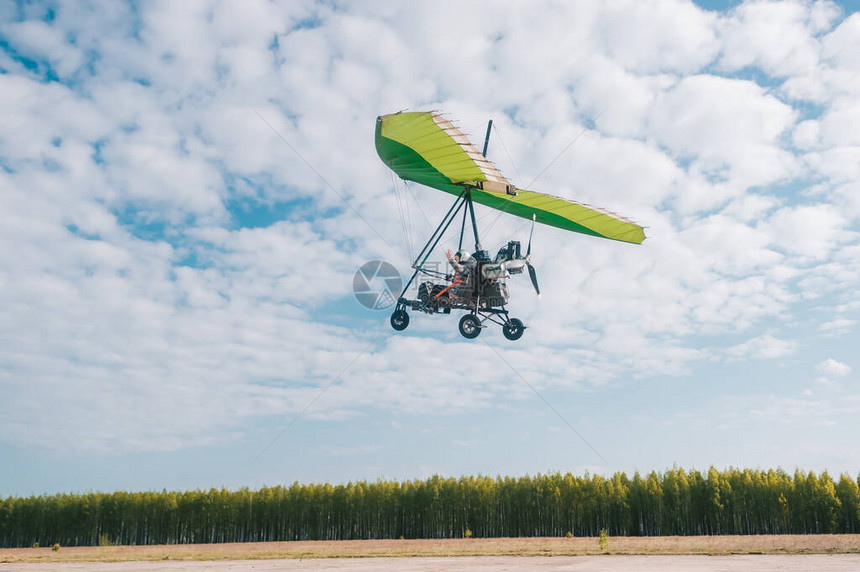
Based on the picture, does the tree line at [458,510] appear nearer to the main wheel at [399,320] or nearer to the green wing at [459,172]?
the green wing at [459,172]

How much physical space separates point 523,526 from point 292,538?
19115 mm

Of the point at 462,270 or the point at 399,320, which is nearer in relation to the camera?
the point at 462,270

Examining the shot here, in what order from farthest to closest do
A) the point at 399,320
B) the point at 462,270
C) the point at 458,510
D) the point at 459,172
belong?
the point at 458,510
the point at 399,320
the point at 462,270
the point at 459,172

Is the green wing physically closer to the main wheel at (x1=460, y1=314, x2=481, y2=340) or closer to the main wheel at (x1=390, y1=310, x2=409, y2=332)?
the main wheel at (x1=460, y1=314, x2=481, y2=340)

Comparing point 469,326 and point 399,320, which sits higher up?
point 399,320

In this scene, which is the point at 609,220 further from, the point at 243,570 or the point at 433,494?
the point at 433,494

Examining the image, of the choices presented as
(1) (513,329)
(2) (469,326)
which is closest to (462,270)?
(2) (469,326)

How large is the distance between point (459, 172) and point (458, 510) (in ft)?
128

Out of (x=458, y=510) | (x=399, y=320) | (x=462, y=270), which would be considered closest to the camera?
(x=462, y=270)

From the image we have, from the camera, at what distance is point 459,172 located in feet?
70.4

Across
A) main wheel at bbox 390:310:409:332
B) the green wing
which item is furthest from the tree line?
main wheel at bbox 390:310:409:332

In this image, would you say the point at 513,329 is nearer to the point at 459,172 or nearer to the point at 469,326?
the point at 469,326

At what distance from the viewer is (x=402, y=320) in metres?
23.9

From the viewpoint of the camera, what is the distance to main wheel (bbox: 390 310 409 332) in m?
23.8
